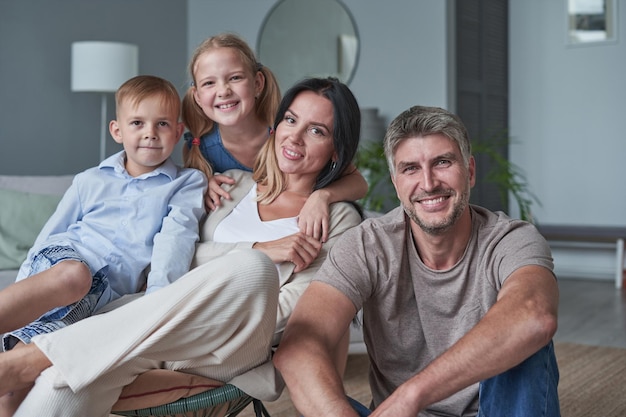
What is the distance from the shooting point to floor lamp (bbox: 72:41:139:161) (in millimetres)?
5270

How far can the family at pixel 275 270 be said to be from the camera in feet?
5.04

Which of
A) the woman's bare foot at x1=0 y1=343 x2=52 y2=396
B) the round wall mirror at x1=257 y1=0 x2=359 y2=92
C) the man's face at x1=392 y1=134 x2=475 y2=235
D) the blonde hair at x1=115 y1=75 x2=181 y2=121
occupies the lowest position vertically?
the woman's bare foot at x1=0 y1=343 x2=52 y2=396

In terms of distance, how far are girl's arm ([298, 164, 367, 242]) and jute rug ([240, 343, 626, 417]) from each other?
3.46ft

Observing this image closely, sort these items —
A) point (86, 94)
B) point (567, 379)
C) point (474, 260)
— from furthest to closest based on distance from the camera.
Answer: point (86, 94)
point (567, 379)
point (474, 260)

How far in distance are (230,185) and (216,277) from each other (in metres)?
0.80

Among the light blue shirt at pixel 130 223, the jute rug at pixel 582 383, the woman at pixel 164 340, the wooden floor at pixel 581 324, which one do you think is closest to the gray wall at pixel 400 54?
the wooden floor at pixel 581 324

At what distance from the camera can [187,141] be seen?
2502mm

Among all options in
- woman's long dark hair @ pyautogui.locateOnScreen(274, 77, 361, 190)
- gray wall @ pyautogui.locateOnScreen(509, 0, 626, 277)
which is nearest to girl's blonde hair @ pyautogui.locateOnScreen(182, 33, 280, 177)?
woman's long dark hair @ pyautogui.locateOnScreen(274, 77, 361, 190)

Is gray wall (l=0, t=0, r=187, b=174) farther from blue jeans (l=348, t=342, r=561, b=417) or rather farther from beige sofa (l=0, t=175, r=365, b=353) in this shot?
blue jeans (l=348, t=342, r=561, b=417)

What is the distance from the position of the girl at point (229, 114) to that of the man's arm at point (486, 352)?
0.70 m

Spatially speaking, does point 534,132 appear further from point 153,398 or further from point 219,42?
point 153,398

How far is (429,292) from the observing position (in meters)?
1.82

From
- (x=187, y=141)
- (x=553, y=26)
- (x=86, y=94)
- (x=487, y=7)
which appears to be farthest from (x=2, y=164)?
(x=553, y=26)

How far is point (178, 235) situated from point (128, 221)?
16cm
